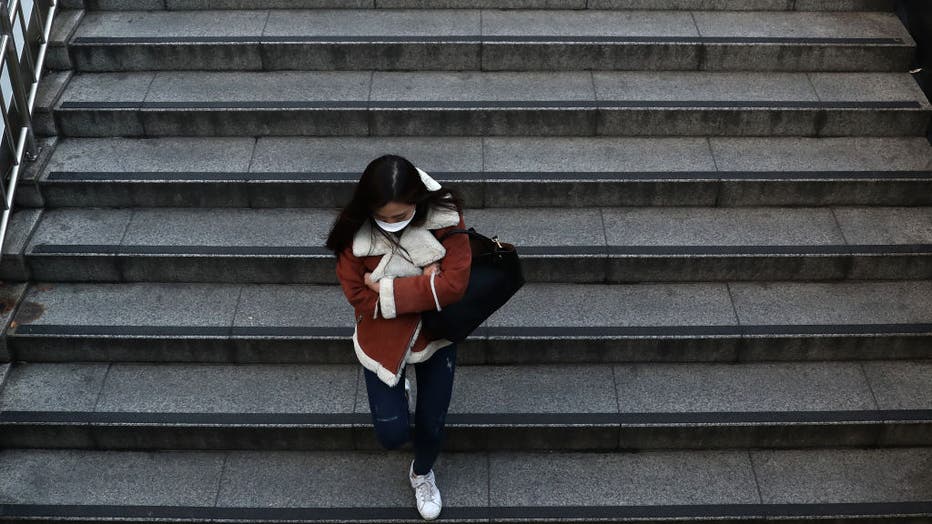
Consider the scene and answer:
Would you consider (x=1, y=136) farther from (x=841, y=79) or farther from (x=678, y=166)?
(x=841, y=79)

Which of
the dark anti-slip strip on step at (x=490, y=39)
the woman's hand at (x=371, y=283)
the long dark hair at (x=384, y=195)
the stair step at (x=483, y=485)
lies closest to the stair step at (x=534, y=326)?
the stair step at (x=483, y=485)

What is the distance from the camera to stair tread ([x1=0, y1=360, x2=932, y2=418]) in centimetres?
579

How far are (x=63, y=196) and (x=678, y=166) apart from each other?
4.23 meters

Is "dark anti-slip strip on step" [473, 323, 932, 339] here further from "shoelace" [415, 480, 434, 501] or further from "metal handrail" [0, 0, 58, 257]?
"metal handrail" [0, 0, 58, 257]

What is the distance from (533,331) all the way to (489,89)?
1.93 meters

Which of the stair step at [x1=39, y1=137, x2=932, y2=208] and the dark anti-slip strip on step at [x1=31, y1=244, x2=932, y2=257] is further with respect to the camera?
the stair step at [x1=39, y1=137, x2=932, y2=208]

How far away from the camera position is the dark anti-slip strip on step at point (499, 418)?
572cm

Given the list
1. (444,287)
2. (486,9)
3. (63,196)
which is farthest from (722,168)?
(63,196)

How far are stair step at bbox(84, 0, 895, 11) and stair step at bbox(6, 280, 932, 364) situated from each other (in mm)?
2406

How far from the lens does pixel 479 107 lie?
262 inches

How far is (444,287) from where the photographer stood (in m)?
4.50

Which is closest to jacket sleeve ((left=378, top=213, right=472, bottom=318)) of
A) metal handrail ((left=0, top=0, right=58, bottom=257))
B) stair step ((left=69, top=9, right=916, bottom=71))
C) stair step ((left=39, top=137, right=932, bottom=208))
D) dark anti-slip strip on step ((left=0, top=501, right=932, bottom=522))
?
dark anti-slip strip on step ((left=0, top=501, right=932, bottom=522))

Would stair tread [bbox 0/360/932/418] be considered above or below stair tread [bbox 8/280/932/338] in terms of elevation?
below

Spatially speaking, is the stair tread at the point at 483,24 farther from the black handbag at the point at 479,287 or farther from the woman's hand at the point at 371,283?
the woman's hand at the point at 371,283
